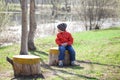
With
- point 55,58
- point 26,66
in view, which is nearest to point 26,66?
point 26,66

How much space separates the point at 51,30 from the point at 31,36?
1523 cm

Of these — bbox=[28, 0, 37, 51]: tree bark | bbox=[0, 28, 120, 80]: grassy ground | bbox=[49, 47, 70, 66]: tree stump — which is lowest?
bbox=[0, 28, 120, 80]: grassy ground

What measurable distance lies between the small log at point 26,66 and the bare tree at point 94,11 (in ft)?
73.7

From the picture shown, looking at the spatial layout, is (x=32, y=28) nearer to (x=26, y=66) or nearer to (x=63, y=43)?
(x=63, y=43)

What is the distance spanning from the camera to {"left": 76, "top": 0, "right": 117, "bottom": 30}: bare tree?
3086 cm

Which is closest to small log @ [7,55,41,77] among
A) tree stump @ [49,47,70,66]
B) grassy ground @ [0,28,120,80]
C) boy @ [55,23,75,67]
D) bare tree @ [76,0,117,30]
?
grassy ground @ [0,28,120,80]

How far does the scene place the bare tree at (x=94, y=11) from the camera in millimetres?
30859

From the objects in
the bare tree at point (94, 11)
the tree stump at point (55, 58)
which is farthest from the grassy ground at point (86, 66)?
the bare tree at point (94, 11)

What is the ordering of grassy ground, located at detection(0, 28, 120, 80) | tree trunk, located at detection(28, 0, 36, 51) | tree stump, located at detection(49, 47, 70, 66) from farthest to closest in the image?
1. tree trunk, located at detection(28, 0, 36, 51)
2. tree stump, located at detection(49, 47, 70, 66)
3. grassy ground, located at detection(0, 28, 120, 80)

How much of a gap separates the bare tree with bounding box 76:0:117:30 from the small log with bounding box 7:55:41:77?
2246 centimetres

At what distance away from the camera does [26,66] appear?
328 inches

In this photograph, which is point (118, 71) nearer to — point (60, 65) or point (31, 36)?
point (60, 65)

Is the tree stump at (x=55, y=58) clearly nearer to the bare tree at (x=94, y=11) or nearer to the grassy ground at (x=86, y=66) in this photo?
the grassy ground at (x=86, y=66)

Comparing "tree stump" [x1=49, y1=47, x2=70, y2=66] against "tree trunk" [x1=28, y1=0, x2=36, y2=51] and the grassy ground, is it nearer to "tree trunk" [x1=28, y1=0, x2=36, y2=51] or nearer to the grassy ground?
the grassy ground
